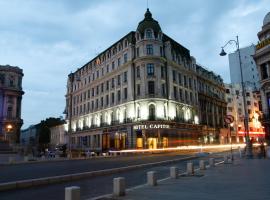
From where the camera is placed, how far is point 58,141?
278 ft

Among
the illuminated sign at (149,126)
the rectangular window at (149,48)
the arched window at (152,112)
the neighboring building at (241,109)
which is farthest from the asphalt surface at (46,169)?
the neighboring building at (241,109)

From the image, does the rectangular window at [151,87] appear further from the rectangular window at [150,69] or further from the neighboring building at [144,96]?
the rectangular window at [150,69]

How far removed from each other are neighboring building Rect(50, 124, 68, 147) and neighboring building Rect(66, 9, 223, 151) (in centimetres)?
1923

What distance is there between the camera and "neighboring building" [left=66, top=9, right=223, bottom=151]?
46344 mm

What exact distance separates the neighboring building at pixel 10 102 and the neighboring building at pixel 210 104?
44.8 meters

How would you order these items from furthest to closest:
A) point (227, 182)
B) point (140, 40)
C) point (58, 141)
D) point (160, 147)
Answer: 1. point (58, 141)
2. point (140, 40)
3. point (160, 147)
4. point (227, 182)

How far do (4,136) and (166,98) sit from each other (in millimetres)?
41446

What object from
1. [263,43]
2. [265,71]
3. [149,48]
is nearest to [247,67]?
[149,48]

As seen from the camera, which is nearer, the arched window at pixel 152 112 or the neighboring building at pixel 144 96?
the arched window at pixel 152 112

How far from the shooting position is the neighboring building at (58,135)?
263 ft

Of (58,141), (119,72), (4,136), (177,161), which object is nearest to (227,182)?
(177,161)

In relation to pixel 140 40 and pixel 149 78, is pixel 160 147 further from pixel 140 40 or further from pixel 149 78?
pixel 140 40

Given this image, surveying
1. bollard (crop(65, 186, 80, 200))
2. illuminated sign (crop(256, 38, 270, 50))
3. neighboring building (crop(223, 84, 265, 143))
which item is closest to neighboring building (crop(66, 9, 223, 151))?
illuminated sign (crop(256, 38, 270, 50))

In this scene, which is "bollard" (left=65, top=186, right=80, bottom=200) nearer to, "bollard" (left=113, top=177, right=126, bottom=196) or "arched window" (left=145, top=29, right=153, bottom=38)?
"bollard" (left=113, top=177, right=126, bottom=196)
